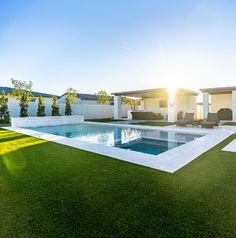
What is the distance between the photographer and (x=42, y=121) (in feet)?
57.3

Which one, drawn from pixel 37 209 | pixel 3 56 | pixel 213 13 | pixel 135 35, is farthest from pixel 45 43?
pixel 37 209

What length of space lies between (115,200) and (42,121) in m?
16.2

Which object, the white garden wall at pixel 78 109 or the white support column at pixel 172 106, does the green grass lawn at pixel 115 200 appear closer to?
the white support column at pixel 172 106

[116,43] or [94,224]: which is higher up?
[116,43]

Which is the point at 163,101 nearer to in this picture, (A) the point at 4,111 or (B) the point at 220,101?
(B) the point at 220,101

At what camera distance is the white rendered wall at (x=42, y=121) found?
15872 millimetres

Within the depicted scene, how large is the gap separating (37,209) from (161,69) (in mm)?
16083

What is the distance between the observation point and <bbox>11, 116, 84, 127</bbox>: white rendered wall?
52.1ft

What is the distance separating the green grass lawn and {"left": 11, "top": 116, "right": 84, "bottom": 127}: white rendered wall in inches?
479

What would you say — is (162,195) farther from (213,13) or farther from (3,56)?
(3,56)

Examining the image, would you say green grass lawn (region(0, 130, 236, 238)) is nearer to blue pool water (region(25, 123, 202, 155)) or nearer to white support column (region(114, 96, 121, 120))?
blue pool water (region(25, 123, 202, 155))

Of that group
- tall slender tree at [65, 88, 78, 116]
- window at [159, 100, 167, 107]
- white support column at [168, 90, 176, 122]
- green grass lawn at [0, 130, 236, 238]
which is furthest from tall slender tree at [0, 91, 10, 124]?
window at [159, 100, 167, 107]

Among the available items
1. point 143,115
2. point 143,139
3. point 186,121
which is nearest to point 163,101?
point 143,115

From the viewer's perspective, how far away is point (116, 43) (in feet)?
48.4
